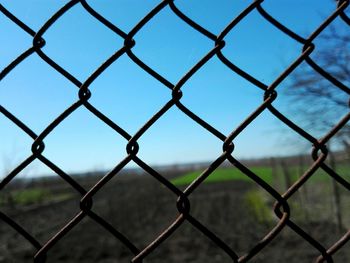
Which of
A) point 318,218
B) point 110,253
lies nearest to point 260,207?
point 318,218

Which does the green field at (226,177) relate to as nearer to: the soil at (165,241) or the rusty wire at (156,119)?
the soil at (165,241)

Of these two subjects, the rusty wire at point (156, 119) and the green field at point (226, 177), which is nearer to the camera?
the rusty wire at point (156, 119)

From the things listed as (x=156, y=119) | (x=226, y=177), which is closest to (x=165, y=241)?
(x=156, y=119)

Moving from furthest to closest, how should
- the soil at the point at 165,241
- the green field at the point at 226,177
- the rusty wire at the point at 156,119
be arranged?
the green field at the point at 226,177 → the soil at the point at 165,241 → the rusty wire at the point at 156,119

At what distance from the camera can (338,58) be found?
3.27 meters

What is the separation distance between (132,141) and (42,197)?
3587cm

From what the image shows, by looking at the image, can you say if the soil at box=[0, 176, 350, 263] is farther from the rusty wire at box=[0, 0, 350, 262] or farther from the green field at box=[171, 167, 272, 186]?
the green field at box=[171, 167, 272, 186]

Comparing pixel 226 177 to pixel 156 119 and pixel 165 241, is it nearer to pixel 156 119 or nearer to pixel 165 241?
pixel 165 241

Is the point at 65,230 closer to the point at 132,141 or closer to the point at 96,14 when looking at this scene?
the point at 132,141

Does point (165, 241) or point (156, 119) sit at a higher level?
→ point (156, 119)

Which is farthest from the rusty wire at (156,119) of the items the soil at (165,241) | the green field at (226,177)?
the green field at (226,177)

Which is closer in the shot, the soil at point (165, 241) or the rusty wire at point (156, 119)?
the rusty wire at point (156, 119)

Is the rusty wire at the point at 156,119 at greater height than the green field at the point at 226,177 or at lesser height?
greater

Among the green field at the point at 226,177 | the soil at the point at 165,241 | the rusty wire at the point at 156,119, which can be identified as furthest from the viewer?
the green field at the point at 226,177
